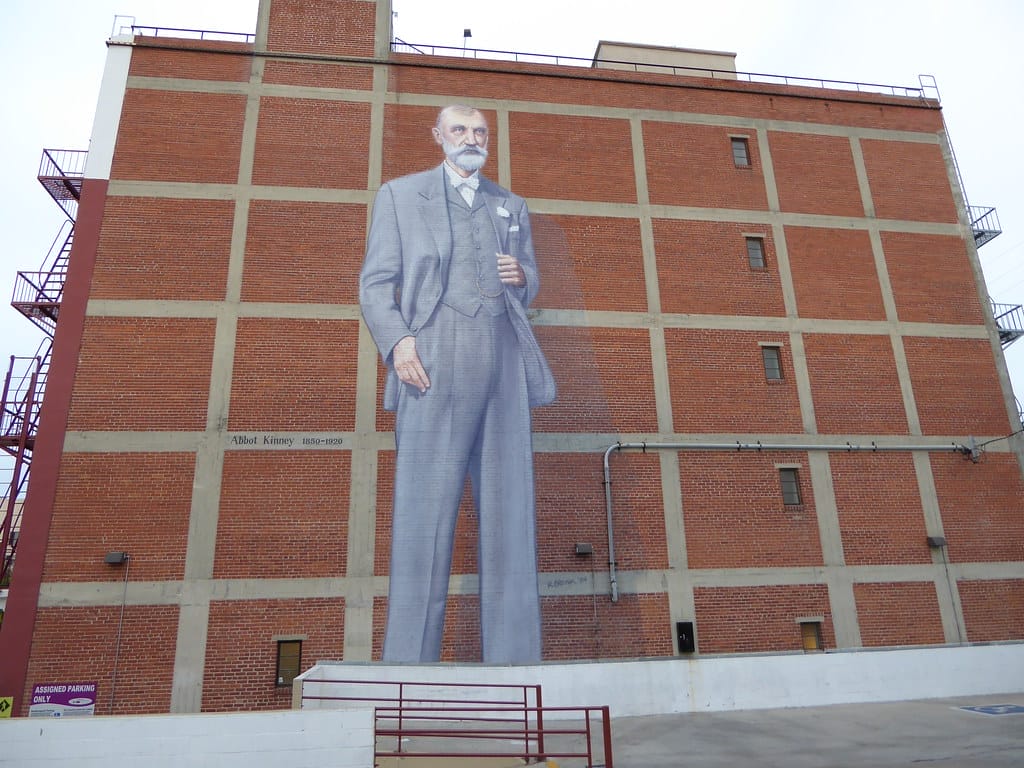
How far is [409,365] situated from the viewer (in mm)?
15188

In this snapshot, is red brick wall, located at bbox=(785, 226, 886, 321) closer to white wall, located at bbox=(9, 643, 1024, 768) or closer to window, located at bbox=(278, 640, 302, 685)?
white wall, located at bbox=(9, 643, 1024, 768)

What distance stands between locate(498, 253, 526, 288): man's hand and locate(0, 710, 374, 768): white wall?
33.5 feet

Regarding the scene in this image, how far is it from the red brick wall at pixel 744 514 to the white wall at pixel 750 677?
2.29 meters

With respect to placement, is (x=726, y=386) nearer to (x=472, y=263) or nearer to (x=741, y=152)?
(x=472, y=263)

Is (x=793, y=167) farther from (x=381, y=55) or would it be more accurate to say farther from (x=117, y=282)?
(x=117, y=282)

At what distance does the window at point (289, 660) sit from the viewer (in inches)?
535

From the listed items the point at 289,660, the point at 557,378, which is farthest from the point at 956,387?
the point at 289,660

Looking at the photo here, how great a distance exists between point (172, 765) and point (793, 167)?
1916 cm

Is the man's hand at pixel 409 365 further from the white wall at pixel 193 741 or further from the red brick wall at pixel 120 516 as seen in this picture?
the white wall at pixel 193 741

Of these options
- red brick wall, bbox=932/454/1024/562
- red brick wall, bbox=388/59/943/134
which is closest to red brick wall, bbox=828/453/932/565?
red brick wall, bbox=932/454/1024/562

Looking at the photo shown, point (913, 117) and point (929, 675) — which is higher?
point (913, 117)

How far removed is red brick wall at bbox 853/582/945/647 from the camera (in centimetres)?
1538

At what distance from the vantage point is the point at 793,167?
19203 mm

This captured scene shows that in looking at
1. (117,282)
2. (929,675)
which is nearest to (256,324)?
(117,282)
